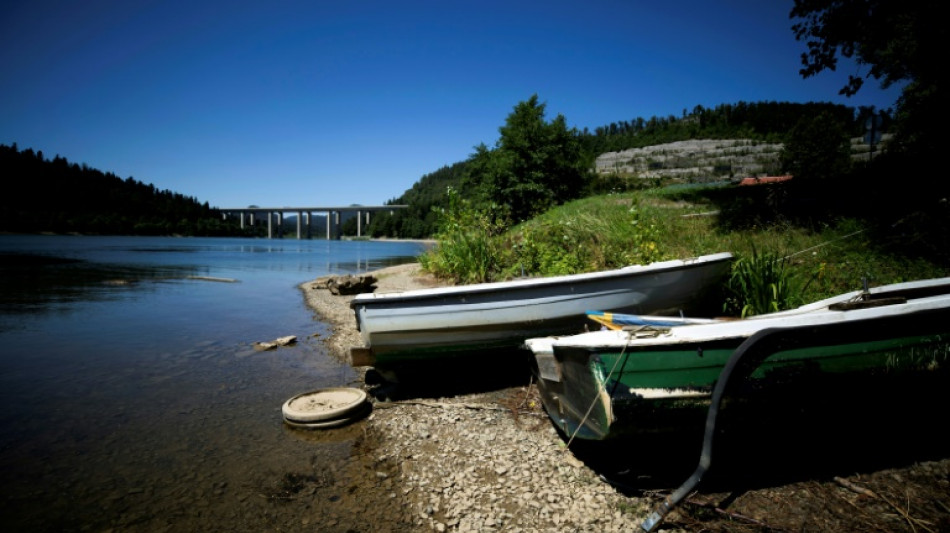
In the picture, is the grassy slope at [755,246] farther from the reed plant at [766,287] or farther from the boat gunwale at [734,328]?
the boat gunwale at [734,328]

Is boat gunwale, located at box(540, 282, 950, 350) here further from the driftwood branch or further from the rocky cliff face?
the rocky cliff face

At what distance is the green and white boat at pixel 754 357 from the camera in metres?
2.71

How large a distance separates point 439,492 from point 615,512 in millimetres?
1364

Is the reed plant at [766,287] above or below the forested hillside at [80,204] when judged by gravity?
below

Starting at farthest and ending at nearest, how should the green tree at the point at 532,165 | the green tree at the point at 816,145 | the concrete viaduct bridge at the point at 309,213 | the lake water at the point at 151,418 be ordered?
the concrete viaduct bridge at the point at 309,213 → the green tree at the point at 816,145 → the green tree at the point at 532,165 → the lake water at the point at 151,418

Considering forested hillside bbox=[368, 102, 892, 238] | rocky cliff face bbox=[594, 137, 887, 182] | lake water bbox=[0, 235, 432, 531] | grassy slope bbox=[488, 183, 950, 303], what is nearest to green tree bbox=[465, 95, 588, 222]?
grassy slope bbox=[488, 183, 950, 303]

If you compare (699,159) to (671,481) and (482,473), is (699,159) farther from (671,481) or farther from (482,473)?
(482,473)

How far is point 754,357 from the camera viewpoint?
8.62ft

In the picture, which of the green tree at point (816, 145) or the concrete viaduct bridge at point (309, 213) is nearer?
the green tree at point (816, 145)

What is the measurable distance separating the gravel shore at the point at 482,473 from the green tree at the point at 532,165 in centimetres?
1899

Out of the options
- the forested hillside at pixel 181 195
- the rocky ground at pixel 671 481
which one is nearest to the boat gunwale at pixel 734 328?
the rocky ground at pixel 671 481

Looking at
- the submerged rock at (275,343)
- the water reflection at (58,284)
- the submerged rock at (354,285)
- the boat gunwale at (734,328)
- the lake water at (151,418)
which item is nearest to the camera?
the boat gunwale at (734,328)

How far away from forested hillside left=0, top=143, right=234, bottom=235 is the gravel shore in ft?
344

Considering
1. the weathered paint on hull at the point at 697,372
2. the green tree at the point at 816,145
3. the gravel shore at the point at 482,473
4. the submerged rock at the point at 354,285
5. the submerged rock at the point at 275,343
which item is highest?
the green tree at the point at 816,145
